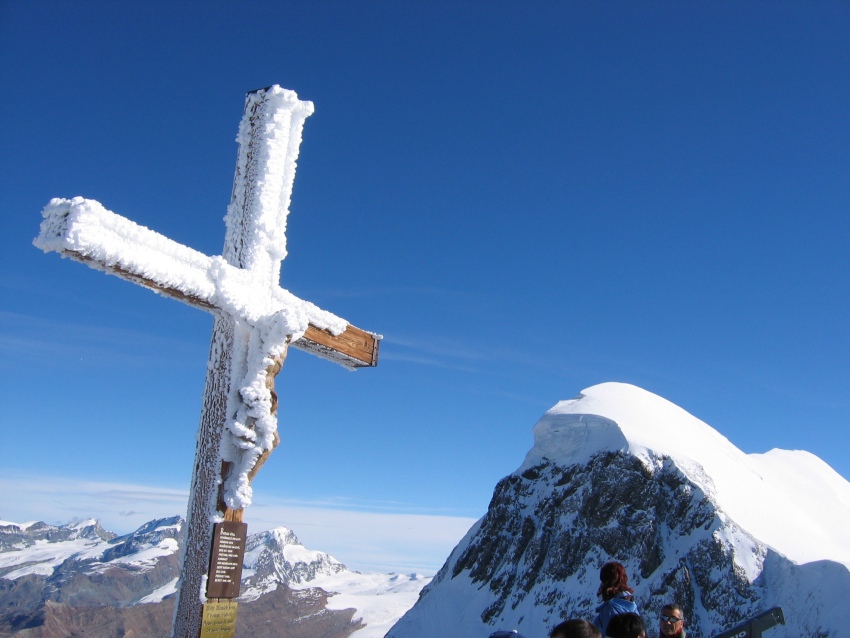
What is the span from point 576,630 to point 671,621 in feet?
6.02

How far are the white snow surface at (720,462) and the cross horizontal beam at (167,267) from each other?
1655 inches

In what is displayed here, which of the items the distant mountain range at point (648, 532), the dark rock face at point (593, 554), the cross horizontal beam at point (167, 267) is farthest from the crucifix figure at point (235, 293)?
the dark rock face at point (593, 554)

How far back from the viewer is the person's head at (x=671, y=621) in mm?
4184

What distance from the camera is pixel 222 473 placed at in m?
4.22

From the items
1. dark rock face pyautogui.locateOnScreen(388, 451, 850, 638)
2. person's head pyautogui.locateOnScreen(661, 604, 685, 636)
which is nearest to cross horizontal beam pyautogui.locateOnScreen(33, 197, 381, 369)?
person's head pyautogui.locateOnScreen(661, 604, 685, 636)

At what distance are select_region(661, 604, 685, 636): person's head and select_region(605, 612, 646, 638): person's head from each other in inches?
41.2

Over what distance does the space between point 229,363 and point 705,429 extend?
6167 centimetres

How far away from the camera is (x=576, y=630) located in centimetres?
274

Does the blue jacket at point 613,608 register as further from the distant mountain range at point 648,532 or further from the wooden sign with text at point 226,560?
the distant mountain range at point 648,532

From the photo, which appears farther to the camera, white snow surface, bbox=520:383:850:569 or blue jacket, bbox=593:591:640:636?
white snow surface, bbox=520:383:850:569

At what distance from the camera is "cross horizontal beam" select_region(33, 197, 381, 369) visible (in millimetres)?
3438

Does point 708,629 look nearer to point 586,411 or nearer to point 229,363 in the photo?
point 586,411

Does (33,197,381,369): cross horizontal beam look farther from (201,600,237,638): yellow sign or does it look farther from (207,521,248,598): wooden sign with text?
(201,600,237,638): yellow sign

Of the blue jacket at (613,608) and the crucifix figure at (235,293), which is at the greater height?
the crucifix figure at (235,293)
